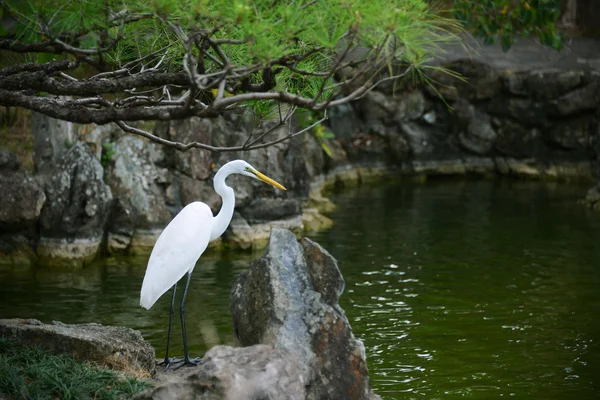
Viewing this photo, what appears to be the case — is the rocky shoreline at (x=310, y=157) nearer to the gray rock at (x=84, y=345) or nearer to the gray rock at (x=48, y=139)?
the gray rock at (x=48, y=139)

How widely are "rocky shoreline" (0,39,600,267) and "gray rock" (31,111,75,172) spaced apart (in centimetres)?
2

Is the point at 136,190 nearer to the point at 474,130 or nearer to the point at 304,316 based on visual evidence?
the point at 304,316

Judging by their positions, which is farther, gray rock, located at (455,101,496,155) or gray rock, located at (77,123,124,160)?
gray rock, located at (455,101,496,155)

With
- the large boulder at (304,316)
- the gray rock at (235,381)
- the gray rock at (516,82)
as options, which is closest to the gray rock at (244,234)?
the large boulder at (304,316)

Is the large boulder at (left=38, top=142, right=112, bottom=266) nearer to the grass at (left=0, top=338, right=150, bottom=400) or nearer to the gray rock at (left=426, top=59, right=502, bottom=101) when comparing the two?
the grass at (left=0, top=338, right=150, bottom=400)

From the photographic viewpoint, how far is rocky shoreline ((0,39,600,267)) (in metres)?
12.7

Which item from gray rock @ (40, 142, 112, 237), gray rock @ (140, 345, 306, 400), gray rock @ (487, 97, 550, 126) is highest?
gray rock @ (487, 97, 550, 126)

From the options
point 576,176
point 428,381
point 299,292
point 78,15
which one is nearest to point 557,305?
point 428,381

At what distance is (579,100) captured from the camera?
795 inches

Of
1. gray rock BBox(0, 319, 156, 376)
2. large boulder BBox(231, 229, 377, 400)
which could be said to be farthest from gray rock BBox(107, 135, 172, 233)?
large boulder BBox(231, 229, 377, 400)

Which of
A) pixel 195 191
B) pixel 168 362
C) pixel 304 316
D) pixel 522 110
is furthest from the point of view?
pixel 522 110

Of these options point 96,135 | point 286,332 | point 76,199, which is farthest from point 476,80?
point 286,332

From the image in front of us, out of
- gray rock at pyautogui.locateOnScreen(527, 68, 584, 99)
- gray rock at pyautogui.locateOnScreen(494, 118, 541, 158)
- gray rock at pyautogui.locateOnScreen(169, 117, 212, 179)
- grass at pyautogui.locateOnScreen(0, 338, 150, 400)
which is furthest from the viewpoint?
gray rock at pyautogui.locateOnScreen(494, 118, 541, 158)

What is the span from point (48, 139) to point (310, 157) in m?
6.85
